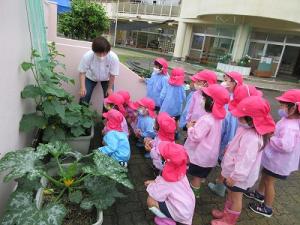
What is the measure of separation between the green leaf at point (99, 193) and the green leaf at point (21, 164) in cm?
42

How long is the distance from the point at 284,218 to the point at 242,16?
16123 millimetres

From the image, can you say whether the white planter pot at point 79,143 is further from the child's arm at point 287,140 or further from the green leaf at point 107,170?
the child's arm at point 287,140

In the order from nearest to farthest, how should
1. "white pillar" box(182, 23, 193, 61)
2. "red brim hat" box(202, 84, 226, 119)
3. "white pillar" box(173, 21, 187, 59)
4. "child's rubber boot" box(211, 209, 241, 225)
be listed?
"child's rubber boot" box(211, 209, 241, 225) < "red brim hat" box(202, 84, 226, 119) < "white pillar" box(173, 21, 187, 59) < "white pillar" box(182, 23, 193, 61)

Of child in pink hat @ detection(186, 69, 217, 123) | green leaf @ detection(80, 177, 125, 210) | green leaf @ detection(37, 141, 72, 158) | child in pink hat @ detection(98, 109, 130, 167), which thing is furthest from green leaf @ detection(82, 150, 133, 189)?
child in pink hat @ detection(186, 69, 217, 123)

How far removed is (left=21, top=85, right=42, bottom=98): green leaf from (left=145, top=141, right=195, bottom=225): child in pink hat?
4.58ft

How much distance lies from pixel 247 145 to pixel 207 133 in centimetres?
57

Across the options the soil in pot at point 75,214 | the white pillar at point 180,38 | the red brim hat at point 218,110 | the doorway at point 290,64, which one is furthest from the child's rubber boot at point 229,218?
the white pillar at point 180,38

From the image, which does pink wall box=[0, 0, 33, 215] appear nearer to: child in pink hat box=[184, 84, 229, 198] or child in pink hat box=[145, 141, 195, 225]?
child in pink hat box=[145, 141, 195, 225]

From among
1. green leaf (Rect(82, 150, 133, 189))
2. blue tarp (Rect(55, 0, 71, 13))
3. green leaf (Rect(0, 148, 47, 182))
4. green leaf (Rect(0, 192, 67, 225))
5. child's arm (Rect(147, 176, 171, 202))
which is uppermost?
blue tarp (Rect(55, 0, 71, 13))

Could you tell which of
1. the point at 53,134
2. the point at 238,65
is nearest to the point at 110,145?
the point at 53,134

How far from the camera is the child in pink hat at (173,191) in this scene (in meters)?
2.38

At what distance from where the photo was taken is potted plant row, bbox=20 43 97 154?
274 cm

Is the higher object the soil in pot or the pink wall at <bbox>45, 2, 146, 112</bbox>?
the pink wall at <bbox>45, 2, 146, 112</bbox>

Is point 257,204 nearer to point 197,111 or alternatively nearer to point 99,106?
point 197,111
